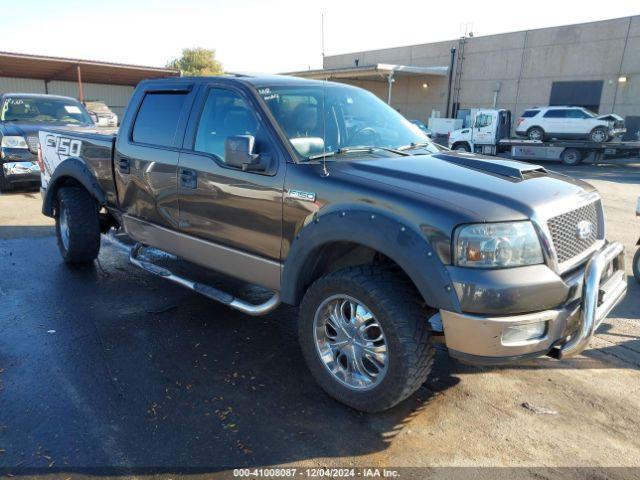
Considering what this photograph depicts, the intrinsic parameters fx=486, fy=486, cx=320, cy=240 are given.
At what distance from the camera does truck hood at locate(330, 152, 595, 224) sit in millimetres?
2584

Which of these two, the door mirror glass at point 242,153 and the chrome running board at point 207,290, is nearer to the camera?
the door mirror glass at point 242,153

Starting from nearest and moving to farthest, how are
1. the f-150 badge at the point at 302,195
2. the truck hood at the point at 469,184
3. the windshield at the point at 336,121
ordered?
the truck hood at the point at 469,184
the f-150 badge at the point at 302,195
the windshield at the point at 336,121

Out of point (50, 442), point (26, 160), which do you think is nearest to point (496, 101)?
point (26, 160)

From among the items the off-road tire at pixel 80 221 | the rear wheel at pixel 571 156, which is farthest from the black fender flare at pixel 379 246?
the rear wheel at pixel 571 156

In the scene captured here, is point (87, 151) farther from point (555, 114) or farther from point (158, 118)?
point (555, 114)

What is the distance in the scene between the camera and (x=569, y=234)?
2846 mm

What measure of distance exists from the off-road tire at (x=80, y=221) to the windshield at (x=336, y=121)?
2918 mm

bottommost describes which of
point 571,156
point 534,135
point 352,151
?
point 571,156

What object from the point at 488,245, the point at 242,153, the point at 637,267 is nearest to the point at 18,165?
the point at 242,153

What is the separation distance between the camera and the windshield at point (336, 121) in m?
3.45

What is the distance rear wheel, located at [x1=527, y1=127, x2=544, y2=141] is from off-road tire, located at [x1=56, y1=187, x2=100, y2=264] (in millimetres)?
21985

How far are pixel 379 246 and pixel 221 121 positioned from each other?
1829 mm

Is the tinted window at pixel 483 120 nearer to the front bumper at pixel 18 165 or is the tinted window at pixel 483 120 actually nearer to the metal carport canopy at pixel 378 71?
the metal carport canopy at pixel 378 71

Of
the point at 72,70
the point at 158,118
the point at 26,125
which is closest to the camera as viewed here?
the point at 158,118
